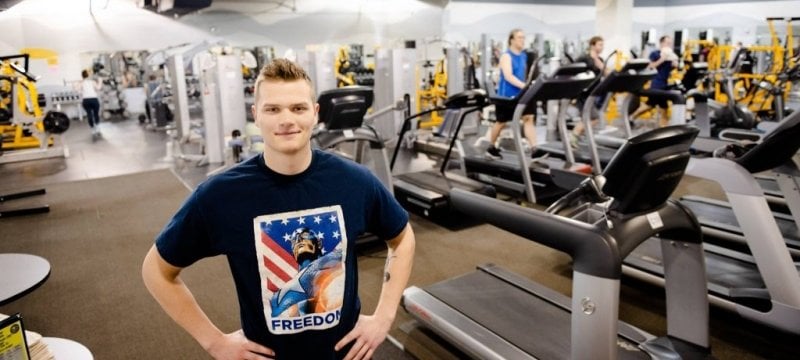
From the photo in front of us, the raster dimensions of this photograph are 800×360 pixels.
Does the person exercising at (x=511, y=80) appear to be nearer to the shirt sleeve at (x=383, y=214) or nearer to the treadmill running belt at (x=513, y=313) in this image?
the treadmill running belt at (x=513, y=313)

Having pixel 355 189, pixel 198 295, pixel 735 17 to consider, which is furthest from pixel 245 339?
pixel 735 17

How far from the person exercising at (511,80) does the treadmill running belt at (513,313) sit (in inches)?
120

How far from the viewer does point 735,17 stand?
16984 mm

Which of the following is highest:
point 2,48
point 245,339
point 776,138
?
point 2,48

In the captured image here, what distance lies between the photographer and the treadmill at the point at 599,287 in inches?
73.9

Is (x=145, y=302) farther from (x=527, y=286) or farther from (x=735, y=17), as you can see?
(x=735, y=17)

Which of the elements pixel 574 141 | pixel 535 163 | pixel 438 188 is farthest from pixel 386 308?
pixel 574 141

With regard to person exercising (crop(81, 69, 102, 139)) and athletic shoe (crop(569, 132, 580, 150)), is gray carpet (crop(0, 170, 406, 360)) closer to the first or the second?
athletic shoe (crop(569, 132, 580, 150))

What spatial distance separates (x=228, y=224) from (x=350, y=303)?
16.1 inches

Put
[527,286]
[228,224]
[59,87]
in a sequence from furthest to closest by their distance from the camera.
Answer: [59,87], [527,286], [228,224]

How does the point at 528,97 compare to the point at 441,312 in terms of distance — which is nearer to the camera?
the point at 441,312

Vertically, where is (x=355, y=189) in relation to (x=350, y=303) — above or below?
above

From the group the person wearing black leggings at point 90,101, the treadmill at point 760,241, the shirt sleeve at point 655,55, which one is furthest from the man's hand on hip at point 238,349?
the person wearing black leggings at point 90,101

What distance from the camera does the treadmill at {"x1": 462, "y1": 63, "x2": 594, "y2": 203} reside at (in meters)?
5.07
